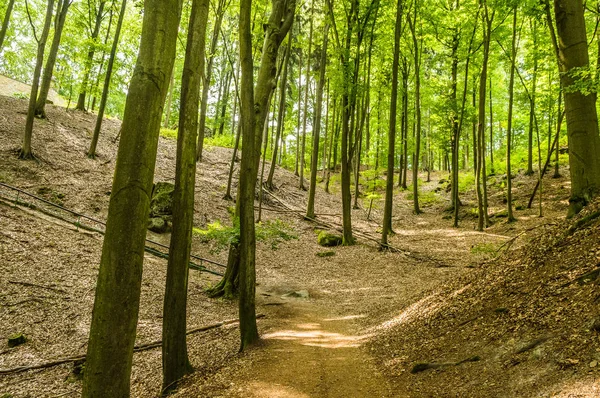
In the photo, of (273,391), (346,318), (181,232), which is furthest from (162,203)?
(273,391)

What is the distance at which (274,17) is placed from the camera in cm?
727

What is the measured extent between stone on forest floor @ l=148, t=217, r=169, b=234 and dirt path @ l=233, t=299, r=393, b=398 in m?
7.89

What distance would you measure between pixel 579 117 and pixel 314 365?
6.03m

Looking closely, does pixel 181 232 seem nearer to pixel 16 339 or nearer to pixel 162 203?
pixel 16 339

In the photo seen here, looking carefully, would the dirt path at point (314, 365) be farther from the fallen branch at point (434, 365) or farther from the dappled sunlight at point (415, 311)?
the dappled sunlight at point (415, 311)

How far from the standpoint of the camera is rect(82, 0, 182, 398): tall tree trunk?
8.62 ft

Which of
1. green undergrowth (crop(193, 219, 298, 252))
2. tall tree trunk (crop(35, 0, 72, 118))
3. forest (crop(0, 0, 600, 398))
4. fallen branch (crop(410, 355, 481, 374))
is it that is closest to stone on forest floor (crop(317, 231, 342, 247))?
forest (crop(0, 0, 600, 398))

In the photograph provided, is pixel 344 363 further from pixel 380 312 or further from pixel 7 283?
pixel 7 283

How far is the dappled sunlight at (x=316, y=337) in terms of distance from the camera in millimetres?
6031

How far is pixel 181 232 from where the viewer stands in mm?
5012

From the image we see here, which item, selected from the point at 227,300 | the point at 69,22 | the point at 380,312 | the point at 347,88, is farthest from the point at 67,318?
the point at 69,22

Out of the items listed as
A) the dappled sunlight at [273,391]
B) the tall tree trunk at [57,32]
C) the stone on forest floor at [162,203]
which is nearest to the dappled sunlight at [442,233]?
the stone on forest floor at [162,203]

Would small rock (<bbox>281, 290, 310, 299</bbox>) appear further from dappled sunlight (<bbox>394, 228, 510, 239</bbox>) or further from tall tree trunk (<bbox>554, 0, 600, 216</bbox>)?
dappled sunlight (<bbox>394, 228, 510, 239</bbox>)

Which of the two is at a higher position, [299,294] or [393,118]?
[393,118]
